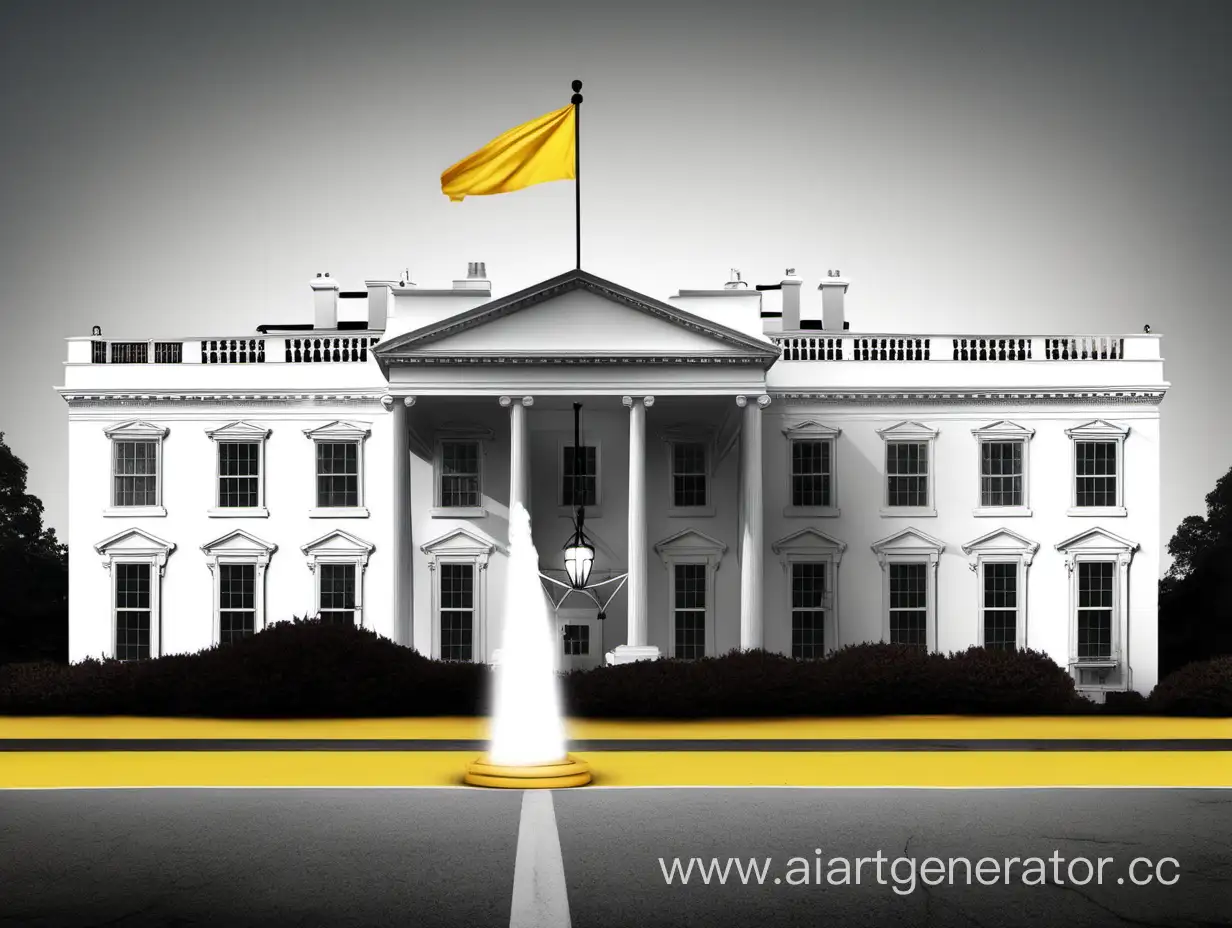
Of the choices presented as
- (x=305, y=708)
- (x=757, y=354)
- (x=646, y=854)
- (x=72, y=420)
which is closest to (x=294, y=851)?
(x=646, y=854)

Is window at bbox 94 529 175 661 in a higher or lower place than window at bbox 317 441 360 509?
lower

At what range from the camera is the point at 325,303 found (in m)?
44.4

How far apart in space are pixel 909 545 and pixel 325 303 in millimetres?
21332

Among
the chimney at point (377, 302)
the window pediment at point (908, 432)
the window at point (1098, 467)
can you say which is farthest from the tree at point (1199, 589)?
the chimney at point (377, 302)

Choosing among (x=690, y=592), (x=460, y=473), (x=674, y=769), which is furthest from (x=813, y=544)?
(x=674, y=769)

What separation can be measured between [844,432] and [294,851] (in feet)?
97.2

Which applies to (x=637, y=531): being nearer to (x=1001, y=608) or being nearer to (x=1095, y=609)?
(x=1001, y=608)

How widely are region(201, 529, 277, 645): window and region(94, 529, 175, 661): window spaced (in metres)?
1.52

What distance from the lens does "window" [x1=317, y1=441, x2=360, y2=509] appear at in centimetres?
3878

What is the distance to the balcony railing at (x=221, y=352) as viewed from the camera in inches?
1549

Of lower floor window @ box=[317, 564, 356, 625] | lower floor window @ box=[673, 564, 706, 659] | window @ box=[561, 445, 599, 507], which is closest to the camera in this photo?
lower floor window @ box=[673, 564, 706, 659]

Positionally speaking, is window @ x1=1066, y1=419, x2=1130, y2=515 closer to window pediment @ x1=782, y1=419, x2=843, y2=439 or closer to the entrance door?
window pediment @ x1=782, y1=419, x2=843, y2=439

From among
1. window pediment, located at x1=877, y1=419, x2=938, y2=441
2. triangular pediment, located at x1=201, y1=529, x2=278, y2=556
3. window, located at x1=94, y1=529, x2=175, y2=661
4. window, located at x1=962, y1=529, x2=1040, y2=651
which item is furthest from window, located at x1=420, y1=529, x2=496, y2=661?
window, located at x1=962, y1=529, x2=1040, y2=651

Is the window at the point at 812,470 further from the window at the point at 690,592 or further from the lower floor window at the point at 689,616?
the lower floor window at the point at 689,616
